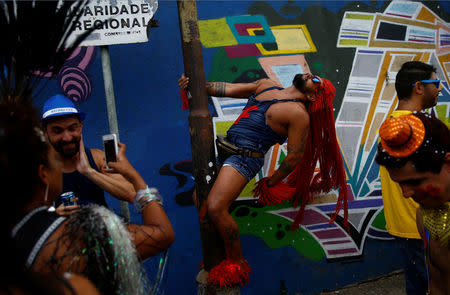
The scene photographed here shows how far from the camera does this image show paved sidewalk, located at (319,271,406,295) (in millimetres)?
4059

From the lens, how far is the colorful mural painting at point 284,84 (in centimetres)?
353

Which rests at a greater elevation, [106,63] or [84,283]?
[106,63]

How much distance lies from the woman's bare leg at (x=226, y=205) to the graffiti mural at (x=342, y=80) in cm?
91

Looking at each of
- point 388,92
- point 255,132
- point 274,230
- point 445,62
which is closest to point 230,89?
point 255,132

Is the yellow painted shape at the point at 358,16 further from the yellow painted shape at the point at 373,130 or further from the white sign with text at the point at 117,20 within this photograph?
the white sign with text at the point at 117,20

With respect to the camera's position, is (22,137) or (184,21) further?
(184,21)

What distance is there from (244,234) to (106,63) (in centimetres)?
207

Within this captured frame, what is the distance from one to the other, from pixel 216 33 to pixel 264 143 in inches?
52.4

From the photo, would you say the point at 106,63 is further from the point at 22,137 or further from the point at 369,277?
the point at 369,277

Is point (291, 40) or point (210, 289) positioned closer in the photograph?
point (210, 289)

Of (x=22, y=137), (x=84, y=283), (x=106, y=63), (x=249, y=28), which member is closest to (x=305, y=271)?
(x=249, y=28)

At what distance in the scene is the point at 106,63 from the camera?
2.67 meters

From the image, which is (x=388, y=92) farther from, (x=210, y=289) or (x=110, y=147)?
(x=110, y=147)

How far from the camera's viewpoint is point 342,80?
407cm
